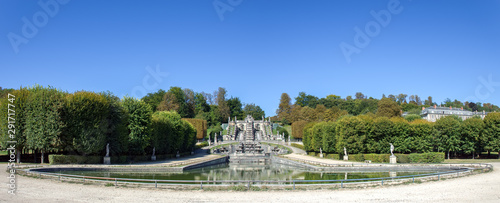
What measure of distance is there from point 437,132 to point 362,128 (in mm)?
9582

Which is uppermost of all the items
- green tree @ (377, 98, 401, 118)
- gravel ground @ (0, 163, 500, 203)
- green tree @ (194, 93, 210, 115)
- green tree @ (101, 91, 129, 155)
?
green tree @ (194, 93, 210, 115)

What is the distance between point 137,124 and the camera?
39.4 m

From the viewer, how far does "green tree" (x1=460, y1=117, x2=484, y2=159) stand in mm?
41156

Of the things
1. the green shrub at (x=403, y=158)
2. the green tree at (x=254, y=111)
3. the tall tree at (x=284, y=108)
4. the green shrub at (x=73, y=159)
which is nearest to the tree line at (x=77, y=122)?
the green shrub at (x=73, y=159)

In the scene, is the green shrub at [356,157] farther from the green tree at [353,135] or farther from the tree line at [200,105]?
the tree line at [200,105]

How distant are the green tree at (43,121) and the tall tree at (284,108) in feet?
288

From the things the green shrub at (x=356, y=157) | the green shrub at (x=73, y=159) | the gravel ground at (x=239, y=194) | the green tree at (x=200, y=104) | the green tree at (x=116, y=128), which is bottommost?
the green shrub at (x=356, y=157)

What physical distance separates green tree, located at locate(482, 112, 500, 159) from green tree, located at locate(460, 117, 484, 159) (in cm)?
66

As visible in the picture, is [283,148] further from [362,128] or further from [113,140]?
[113,140]

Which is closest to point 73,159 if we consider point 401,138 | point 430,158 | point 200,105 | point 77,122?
point 77,122

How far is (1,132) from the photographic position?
2902 centimetres

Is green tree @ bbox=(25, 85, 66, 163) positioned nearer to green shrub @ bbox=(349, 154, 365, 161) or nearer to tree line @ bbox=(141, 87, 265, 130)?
green shrub @ bbox=(349, 154, 365, 161)

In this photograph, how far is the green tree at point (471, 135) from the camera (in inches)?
1620

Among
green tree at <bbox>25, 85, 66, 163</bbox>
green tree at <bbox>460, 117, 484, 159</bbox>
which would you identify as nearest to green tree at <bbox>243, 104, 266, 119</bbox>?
green tree at <bbox>460, 117, 484, 159</bbox>
